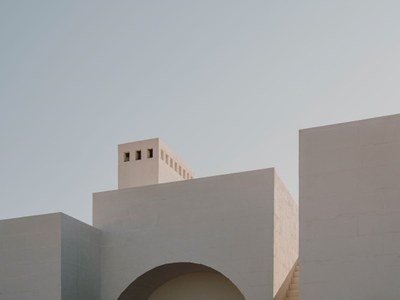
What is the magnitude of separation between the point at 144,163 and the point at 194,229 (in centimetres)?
557

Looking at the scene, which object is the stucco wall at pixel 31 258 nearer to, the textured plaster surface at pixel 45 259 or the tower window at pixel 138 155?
the textured plaster surface at pixel 45 259

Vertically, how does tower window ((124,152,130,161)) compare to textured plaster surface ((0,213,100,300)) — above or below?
above

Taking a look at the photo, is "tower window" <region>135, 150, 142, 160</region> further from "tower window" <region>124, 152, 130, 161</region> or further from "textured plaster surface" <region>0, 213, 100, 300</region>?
"textured plaster surface" <region>0, 213, 100, 300</region>

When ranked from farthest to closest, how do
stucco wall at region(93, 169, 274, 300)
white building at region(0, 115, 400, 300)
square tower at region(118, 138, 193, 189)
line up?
square tower at region(118, 138, 193, 189) < stucco wall at region(93, 169, 274, 300) < white building at region(0, 115, 400, 300)

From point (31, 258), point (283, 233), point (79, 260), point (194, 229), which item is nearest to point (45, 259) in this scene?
point (31, 258)

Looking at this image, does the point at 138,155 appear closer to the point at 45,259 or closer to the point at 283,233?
the point at 45,259

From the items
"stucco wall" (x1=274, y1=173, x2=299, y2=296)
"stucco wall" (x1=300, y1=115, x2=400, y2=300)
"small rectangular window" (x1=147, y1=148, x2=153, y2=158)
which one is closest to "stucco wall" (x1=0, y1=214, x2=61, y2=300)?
"stucco wall" (x1=274, y1=173, x2=299, y2=296)

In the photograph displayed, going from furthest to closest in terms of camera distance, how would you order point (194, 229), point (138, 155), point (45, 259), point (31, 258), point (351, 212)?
point (138, 155), point (194, 229), point (31, 258), point (45, 259), point (351, 212)

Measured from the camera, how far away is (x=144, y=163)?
15.1m

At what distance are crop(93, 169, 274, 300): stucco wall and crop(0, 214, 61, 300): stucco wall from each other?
1.23 m

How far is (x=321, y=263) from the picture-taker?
6789mm

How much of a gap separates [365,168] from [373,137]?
1.22 feet

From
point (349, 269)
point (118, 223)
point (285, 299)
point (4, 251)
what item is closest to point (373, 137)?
point (349, 269)

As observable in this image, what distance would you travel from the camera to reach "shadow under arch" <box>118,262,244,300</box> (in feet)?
33.4
